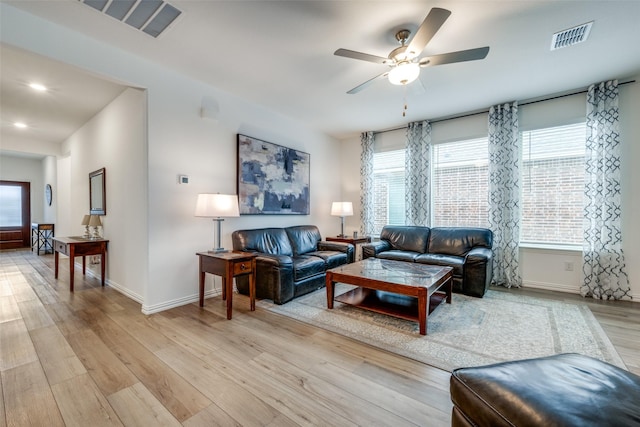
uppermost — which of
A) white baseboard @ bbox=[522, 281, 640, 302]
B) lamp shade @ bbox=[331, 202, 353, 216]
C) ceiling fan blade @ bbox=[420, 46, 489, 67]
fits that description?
ceiling fan blade @ bbox=[420, 46, 489, 67]

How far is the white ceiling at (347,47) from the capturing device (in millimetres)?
2125

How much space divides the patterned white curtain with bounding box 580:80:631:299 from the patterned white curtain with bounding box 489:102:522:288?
75cm

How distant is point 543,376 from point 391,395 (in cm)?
84

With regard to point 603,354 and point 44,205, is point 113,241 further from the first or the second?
point 44,205

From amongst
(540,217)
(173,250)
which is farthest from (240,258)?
(540,217)

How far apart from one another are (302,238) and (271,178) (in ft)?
3.64

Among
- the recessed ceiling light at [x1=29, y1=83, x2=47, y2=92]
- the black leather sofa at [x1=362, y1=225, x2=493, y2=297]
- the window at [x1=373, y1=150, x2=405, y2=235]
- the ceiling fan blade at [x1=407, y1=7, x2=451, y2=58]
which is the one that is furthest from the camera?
the window at [x1=373, y1=150, x2=405, y2=235]

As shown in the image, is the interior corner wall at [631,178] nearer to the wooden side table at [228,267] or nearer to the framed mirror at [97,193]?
the wooden side table at [228,267]

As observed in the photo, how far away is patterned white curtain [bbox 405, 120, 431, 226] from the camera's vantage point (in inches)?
188

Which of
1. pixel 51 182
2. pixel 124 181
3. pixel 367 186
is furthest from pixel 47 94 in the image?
pixel 367 186

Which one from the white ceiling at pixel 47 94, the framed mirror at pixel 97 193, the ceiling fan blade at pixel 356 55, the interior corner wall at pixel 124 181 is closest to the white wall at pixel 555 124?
the ceiling fan blade at pixel 356 55

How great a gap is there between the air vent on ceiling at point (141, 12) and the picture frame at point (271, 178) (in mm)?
1619

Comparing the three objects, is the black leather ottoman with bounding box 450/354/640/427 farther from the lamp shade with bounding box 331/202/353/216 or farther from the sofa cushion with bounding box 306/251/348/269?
the lamp shade with bounding box 331/202/353/216

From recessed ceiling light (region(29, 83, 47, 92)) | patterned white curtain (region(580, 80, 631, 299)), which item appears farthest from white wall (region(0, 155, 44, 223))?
patterned white curtain (region(580, 80, 631, 299))
